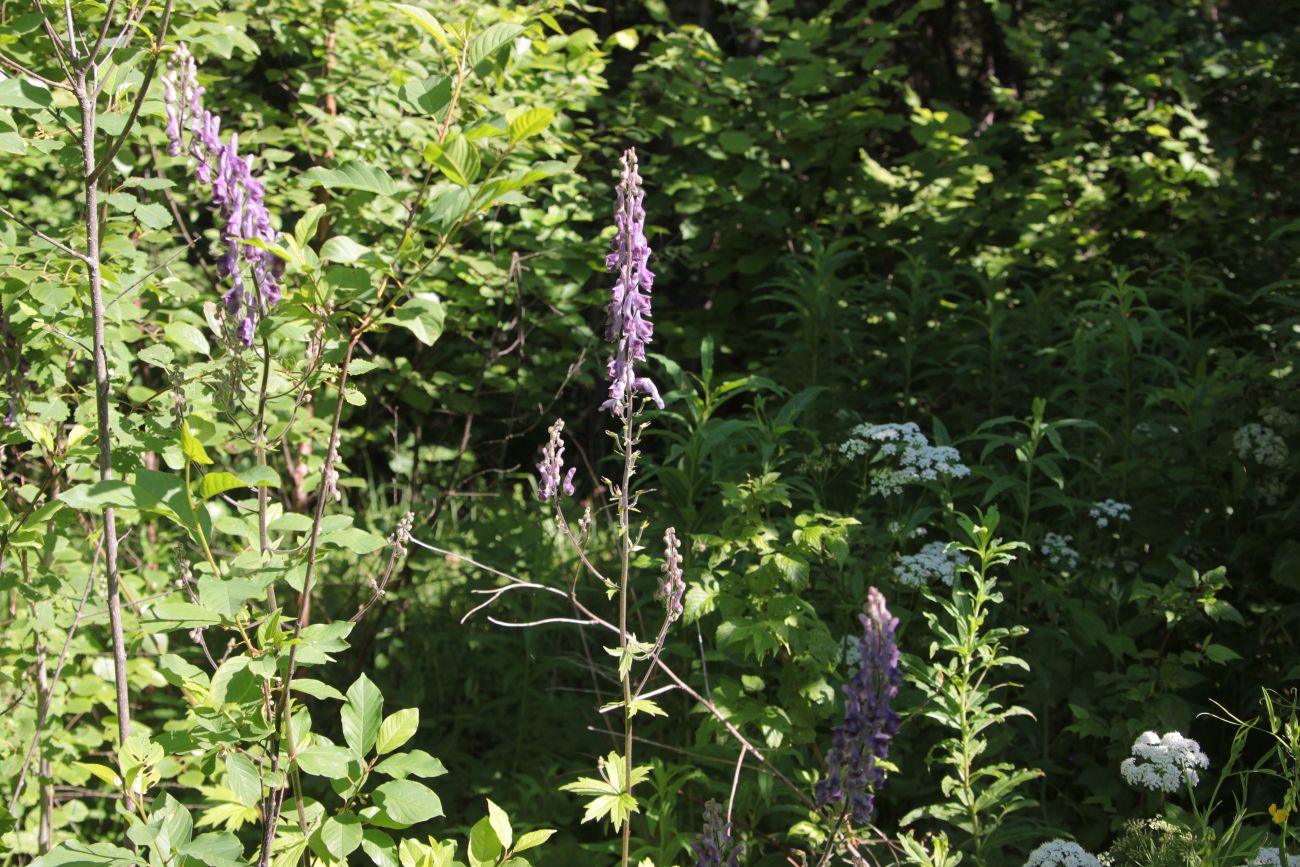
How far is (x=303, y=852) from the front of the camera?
1.93 meters

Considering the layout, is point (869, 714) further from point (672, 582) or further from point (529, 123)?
point (529, 123)

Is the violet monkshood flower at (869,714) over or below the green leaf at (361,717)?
over

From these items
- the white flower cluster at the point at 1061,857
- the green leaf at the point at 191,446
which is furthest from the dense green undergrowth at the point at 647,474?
the white flower cluster at the point at 1061,857

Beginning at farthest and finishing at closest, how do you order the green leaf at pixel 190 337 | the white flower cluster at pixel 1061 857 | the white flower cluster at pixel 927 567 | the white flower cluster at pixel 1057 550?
1. the white flower cluster at pixel 1057 550
2. the white flower cluster at pixel 927 567
3. the white flower cluster at pixel 1061 857
4. the green leaf at pixel 190 337

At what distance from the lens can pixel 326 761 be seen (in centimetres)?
176

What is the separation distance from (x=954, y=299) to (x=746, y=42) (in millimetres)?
2309

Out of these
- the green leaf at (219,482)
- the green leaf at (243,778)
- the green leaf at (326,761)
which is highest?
the green leaf at (219,482)

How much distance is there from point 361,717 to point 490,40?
1071 mm

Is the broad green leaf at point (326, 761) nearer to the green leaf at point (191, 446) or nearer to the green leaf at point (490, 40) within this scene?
the green leaf at point (191, 446)

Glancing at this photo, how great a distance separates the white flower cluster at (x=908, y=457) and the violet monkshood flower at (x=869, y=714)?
5.16ft

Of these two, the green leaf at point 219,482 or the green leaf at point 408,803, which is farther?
the green leaf at point 408,803

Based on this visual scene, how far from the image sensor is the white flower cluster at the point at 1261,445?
338 cm

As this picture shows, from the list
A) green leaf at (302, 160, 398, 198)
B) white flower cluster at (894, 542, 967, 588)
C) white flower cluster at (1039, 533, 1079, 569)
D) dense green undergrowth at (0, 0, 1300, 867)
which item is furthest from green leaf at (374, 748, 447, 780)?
white flower cluster at (1039, 533, 1079, 569)

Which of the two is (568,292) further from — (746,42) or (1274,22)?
(1274,22)
